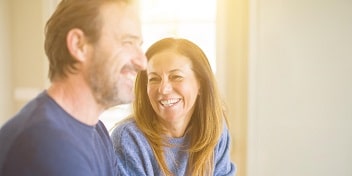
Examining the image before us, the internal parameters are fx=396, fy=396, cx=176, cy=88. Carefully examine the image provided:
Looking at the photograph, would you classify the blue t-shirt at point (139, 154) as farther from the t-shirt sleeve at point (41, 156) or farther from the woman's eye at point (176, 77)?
the t-shirt sleeve at point (41, 156)

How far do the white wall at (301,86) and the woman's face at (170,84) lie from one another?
2.00 ft

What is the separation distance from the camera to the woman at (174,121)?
124 cm

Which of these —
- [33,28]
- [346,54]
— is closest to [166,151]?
[346,54]

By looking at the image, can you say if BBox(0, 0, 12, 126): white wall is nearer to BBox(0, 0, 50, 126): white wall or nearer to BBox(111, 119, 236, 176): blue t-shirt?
BBox(0, 0, 50, 126): white wall

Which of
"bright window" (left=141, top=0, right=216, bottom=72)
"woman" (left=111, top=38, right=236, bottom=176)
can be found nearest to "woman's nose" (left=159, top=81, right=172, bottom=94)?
"woman" (left=111, top=38, right=236, bottom=176)

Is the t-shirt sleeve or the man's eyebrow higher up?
the man's eyebrow

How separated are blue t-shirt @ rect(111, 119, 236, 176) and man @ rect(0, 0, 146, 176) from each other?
1.08 ft

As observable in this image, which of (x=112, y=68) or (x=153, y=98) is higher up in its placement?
(x=112, y=68)

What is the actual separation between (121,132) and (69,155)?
0.52m

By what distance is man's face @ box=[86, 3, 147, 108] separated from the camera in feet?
2.64

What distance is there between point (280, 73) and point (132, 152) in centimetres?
89

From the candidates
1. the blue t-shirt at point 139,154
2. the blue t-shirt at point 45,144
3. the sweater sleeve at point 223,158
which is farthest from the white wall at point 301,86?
the blue t-shirt at point 45,144

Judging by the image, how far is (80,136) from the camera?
792 millimetres

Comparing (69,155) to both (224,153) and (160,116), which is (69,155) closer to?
(160,116)
